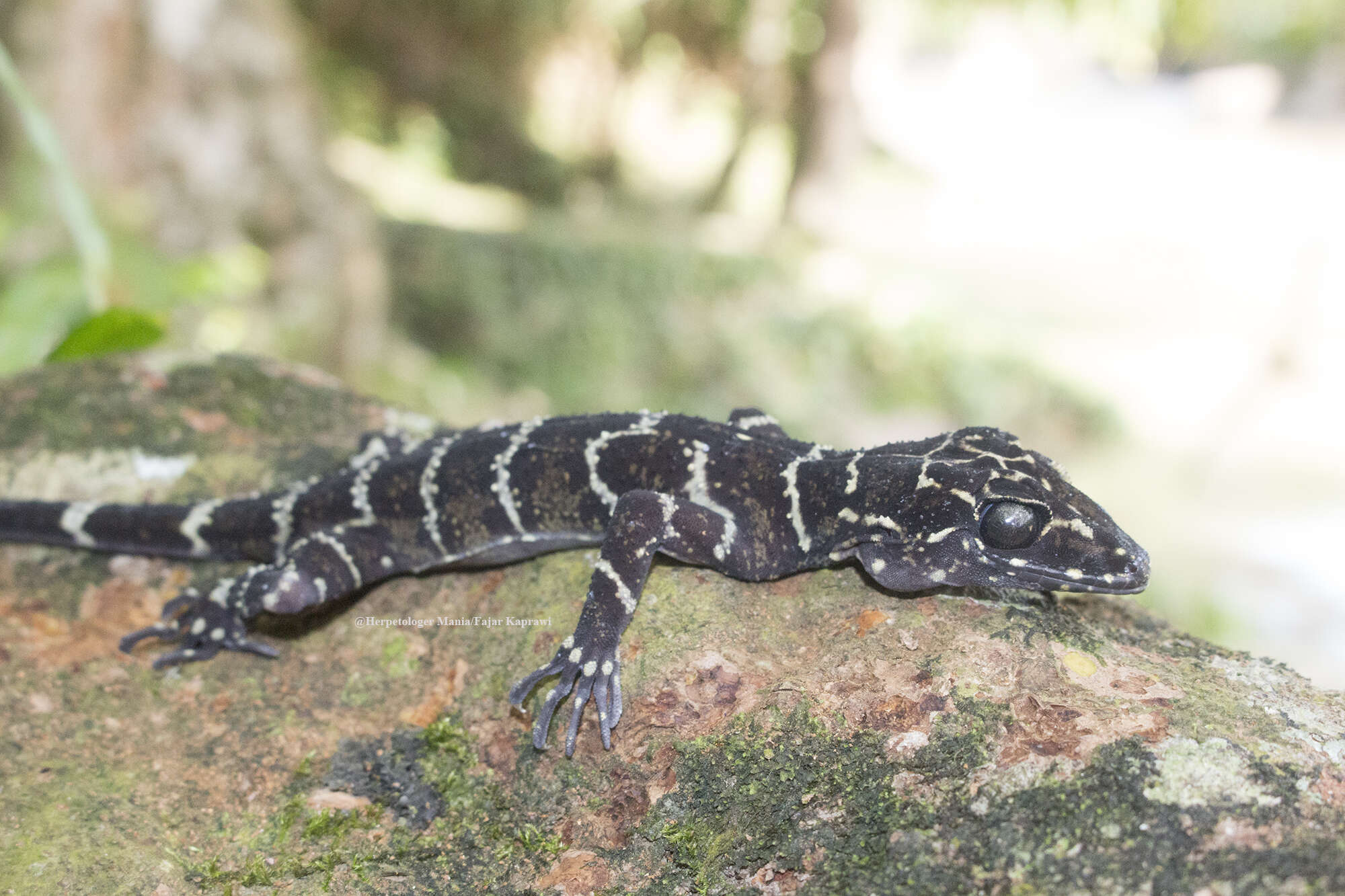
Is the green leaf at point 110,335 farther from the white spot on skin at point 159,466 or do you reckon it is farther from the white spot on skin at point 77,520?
the white spot on skin at point 77,520

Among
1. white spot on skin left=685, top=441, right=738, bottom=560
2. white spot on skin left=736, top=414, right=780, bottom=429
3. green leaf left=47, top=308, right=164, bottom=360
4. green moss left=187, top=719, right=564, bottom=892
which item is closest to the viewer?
green moss left=187, top=719, right=564, bottom=892

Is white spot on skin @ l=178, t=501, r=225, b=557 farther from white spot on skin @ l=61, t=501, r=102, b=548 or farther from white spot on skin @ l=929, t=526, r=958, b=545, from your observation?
white spot on skin @ l=929, t=526, r=958, b=545

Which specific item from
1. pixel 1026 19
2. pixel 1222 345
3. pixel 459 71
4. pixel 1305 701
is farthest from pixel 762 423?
pixel 459 71

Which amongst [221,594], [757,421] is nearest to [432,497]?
[221,594]

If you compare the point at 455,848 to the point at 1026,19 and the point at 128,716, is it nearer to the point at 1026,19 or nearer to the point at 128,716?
the point at 128,716

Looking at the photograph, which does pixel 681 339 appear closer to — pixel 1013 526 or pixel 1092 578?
pixel 1013 526

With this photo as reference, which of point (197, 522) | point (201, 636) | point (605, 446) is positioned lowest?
point (201, 636)

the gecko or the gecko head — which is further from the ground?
the gecko head

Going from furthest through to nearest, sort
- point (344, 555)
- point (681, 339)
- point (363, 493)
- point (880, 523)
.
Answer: point (681, 339)
point (363, 493)
point (344, 555)
point (880, 523)

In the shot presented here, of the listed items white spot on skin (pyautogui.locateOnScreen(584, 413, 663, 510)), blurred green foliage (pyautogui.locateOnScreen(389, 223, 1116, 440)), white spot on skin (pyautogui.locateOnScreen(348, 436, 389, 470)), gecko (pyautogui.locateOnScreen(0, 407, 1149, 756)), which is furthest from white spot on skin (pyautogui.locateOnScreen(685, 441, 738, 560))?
blurred green foliage (pyautogui.locateOnScreen(389, 223, 1116, 440))
